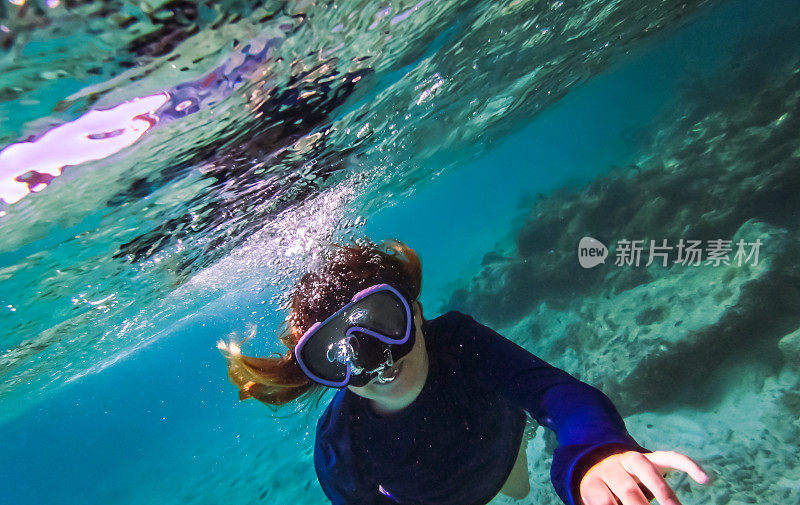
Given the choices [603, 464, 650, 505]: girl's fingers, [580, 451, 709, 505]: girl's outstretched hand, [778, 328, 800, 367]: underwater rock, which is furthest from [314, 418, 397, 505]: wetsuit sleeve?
[778, 328, 800, 367]: underwater rock

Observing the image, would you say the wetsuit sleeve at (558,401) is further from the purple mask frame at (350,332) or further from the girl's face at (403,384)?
the purple mask frame at (350,332)

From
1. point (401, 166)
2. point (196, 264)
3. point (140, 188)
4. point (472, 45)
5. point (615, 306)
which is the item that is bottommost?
point (615, 306)

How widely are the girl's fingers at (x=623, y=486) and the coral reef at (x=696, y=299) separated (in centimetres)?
642

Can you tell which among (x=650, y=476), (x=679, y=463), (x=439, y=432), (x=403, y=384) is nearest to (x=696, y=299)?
(x=439, y=432)

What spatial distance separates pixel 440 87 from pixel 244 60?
24.6ft

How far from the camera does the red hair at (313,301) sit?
3.21 m

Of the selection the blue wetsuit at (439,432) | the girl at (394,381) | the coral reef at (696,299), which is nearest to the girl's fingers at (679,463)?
the girl at (394,381)

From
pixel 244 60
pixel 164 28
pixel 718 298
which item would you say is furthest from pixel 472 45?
pixel 718 298

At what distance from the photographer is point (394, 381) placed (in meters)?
3.19

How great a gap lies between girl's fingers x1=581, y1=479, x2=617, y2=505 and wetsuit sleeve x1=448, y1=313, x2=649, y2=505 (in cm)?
11

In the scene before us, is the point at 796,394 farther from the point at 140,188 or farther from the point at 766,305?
the point at 140,188

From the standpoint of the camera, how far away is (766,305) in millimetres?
8188

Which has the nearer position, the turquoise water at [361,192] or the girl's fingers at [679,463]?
the girl's fingers at [679,463]

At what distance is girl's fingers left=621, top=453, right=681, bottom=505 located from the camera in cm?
143
